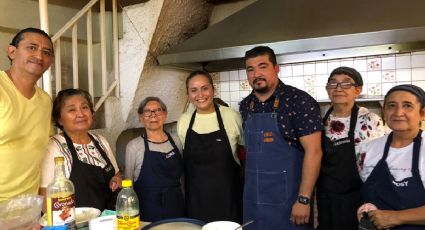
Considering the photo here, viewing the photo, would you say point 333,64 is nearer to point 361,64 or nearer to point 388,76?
point 361,64

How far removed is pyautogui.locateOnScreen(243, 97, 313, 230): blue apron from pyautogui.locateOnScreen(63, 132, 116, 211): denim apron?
64 cm

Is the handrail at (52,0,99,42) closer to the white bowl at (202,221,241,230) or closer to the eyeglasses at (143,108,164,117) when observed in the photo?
the eyeglasses at (143,108,164,117)

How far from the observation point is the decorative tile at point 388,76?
2.25 metres

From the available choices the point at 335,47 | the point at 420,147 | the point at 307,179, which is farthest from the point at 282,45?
the point at 420,147

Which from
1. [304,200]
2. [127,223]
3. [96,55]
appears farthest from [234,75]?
[127,223]

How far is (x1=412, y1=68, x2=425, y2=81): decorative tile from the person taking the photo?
7.07ft

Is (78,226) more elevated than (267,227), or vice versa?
(78,226)

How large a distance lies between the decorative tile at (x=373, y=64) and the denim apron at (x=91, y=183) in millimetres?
1793

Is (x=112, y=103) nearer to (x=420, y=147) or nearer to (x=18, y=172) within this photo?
(x=18, y=172)

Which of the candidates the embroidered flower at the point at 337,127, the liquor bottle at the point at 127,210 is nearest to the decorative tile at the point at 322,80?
the embroidered flower at the point at 337,127

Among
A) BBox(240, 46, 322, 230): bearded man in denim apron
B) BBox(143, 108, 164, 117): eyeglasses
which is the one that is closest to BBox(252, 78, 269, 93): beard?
BBox(240, 46, 322, 230): bearded man in denim apron

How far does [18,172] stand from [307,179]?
1101mm

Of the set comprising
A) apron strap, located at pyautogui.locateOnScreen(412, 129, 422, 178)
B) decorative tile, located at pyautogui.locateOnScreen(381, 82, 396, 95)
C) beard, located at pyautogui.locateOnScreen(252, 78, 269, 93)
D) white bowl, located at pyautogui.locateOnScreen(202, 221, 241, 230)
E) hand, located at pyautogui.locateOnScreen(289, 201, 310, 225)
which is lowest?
hand, located at pyautogui.locateOnScreen(289, 201, 310, 225)

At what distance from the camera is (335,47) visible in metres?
1.60
